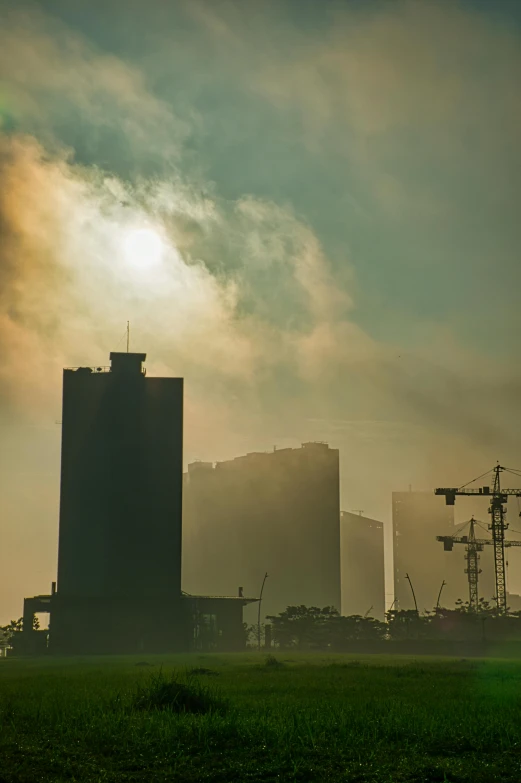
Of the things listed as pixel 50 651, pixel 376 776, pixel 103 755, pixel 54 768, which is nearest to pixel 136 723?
pixel 103 755

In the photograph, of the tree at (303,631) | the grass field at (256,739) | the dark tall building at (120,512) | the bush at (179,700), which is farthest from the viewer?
the tree at (303,631)

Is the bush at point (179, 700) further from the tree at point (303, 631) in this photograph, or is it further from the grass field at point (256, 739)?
the tree at point (303, 631)

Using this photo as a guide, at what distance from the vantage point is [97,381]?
150250mm

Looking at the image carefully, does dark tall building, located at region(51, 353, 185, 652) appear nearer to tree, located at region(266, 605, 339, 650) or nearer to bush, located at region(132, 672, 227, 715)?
tree, located at region(266, 605, 339, 650)

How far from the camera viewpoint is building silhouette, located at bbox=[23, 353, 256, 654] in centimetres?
13925

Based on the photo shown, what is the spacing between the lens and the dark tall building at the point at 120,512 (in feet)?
456

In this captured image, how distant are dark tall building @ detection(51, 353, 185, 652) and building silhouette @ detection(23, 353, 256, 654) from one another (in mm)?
148

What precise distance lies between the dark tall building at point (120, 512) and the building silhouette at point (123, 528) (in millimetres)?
148

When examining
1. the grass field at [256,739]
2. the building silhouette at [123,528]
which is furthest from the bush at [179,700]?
the building silhouette at [123,528]

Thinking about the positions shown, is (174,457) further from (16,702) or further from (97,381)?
(16,702)

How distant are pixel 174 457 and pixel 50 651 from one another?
109 feet

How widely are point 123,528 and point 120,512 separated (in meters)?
2.42

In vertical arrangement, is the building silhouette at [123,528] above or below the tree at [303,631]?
above

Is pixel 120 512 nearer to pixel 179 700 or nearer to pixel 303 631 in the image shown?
pixel 303 631
